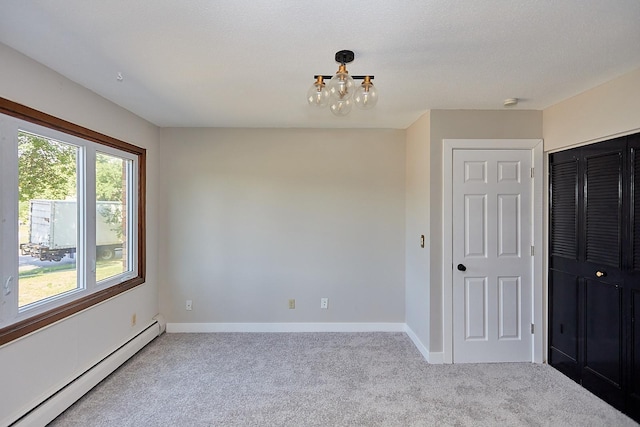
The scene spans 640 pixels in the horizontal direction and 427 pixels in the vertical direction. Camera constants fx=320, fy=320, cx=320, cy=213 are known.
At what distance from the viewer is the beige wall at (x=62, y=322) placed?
1.95 m

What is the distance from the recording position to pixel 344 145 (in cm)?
382

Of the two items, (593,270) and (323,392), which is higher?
(593,270)

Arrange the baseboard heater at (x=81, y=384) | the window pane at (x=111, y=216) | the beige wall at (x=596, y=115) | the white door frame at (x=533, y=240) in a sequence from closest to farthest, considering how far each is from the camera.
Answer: the baseboard heater at (x=81, y=384) → the beige wall at (x=596, y=115) → the window pane at (x=111, y=216) → the white door frame at (x=533, y=240)

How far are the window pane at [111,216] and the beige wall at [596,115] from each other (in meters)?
4.15

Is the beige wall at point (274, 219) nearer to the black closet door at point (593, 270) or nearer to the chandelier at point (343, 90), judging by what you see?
the black closet door at point (593, 270)

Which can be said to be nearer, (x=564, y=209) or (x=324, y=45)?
(x=324, y=45)

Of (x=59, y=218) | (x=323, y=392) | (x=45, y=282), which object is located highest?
(x=59, y=218)

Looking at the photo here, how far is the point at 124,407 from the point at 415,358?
2.51 meters

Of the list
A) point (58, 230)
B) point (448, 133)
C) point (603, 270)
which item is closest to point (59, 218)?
point (58, 230)

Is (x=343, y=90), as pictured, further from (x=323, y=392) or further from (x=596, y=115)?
(x=323, y=392)

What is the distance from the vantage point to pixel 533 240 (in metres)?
3.06

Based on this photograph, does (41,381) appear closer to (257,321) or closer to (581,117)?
(257,321)

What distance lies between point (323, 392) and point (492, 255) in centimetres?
198

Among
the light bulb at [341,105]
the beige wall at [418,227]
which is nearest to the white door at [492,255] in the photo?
the beige wall at [418,227]
